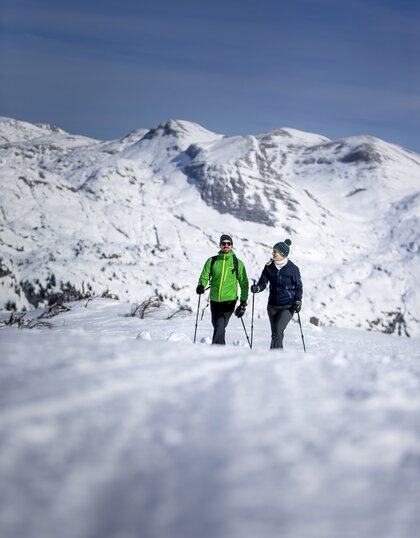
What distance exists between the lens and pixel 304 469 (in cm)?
125

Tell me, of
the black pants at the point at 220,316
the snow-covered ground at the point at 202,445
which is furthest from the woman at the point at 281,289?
the snow-covered ground at the point at 202,445

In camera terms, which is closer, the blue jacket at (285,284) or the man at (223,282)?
the blue jacket at (285,284)

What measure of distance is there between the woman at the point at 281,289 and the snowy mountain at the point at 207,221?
676 centimetres

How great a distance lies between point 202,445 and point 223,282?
183 inches

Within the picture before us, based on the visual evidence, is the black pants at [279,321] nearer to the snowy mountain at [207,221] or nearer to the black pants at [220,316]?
the black pants at [220,316]

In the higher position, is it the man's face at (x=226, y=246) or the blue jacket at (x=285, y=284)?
the man's face at (x=226, y=246)

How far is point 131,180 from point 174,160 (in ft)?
51.8

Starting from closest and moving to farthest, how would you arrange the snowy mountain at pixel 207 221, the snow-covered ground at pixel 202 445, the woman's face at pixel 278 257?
the snow-covered ground at pixel 202 445 < the woman's face at pixel 278 257 < the snowy mountain at pixel 207 221

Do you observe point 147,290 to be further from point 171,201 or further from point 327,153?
point 327,153

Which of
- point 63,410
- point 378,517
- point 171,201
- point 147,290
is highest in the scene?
point 171,201

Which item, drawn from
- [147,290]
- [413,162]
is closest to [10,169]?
[147,290]

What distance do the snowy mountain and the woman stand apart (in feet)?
22.2

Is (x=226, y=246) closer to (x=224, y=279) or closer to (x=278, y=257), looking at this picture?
(x=224, y=279)

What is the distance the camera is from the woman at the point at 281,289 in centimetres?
582
